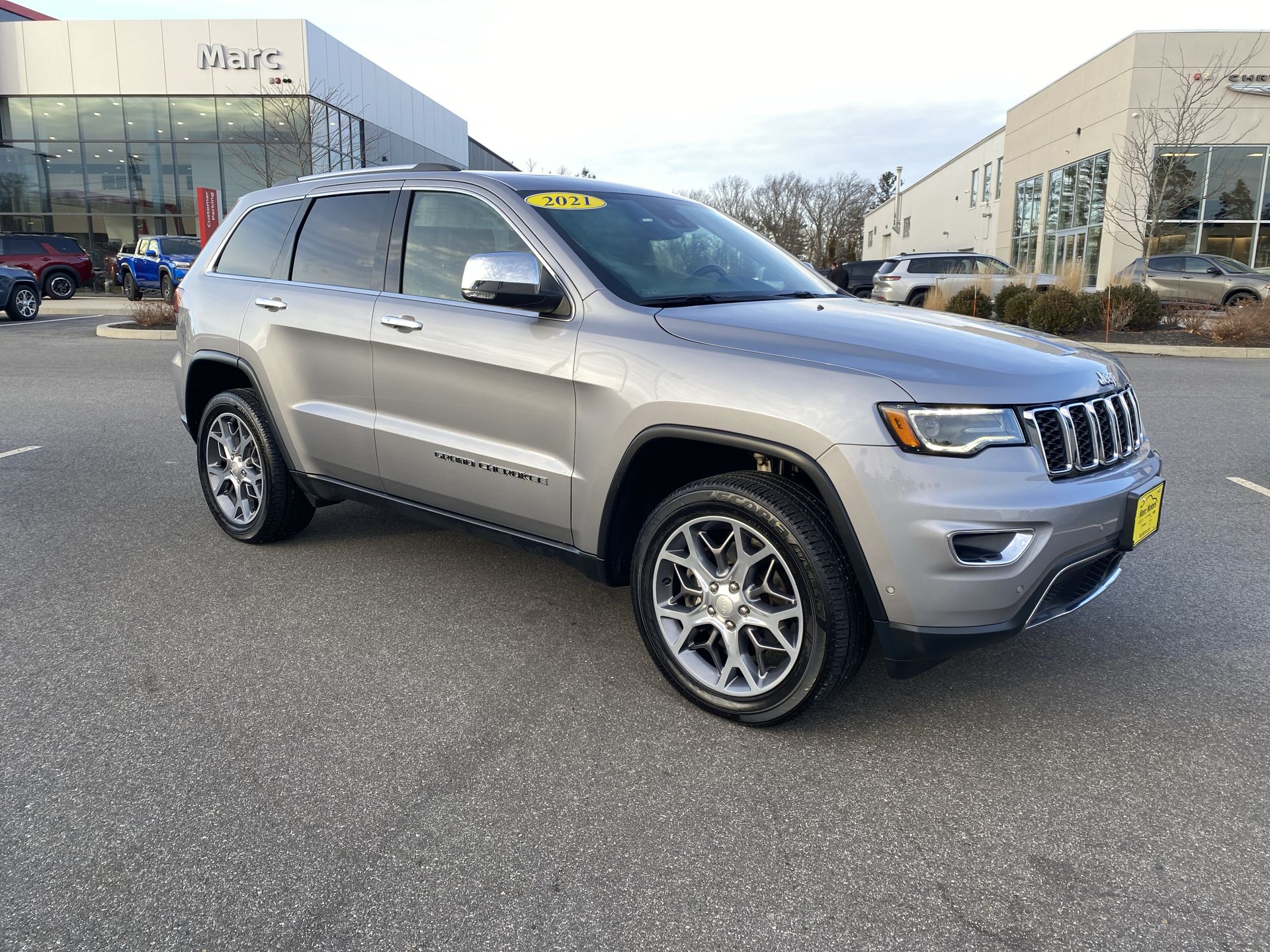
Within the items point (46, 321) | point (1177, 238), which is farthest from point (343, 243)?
point (1177, 238)

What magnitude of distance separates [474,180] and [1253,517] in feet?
16.2

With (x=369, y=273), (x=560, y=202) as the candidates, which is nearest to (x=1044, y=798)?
(x=560, y=202)

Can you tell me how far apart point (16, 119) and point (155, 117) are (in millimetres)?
5772

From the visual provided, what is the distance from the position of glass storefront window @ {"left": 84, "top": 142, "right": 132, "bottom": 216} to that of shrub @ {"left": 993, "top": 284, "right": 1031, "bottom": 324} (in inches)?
1218

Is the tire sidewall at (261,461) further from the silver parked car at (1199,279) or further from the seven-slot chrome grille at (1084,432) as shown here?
the silver parked car at (1199,279)

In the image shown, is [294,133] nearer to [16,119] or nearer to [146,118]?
[146,118]

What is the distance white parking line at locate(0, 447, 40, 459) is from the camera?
711 cm

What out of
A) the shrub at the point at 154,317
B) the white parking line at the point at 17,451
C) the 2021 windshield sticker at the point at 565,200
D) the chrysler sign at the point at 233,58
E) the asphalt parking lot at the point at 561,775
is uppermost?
the chrysler sign at the point at 233,58

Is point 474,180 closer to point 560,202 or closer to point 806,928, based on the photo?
point 560,202

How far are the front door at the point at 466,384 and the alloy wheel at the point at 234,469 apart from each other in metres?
1.15

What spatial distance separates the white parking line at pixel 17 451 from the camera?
23.3 feet

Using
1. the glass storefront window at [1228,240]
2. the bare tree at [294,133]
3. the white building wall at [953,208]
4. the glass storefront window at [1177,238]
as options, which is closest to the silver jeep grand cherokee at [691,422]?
the bare tree at [294,133]

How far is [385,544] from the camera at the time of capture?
5062 millimetres

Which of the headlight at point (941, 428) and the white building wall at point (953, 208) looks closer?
the headlight at point (941, 428)
